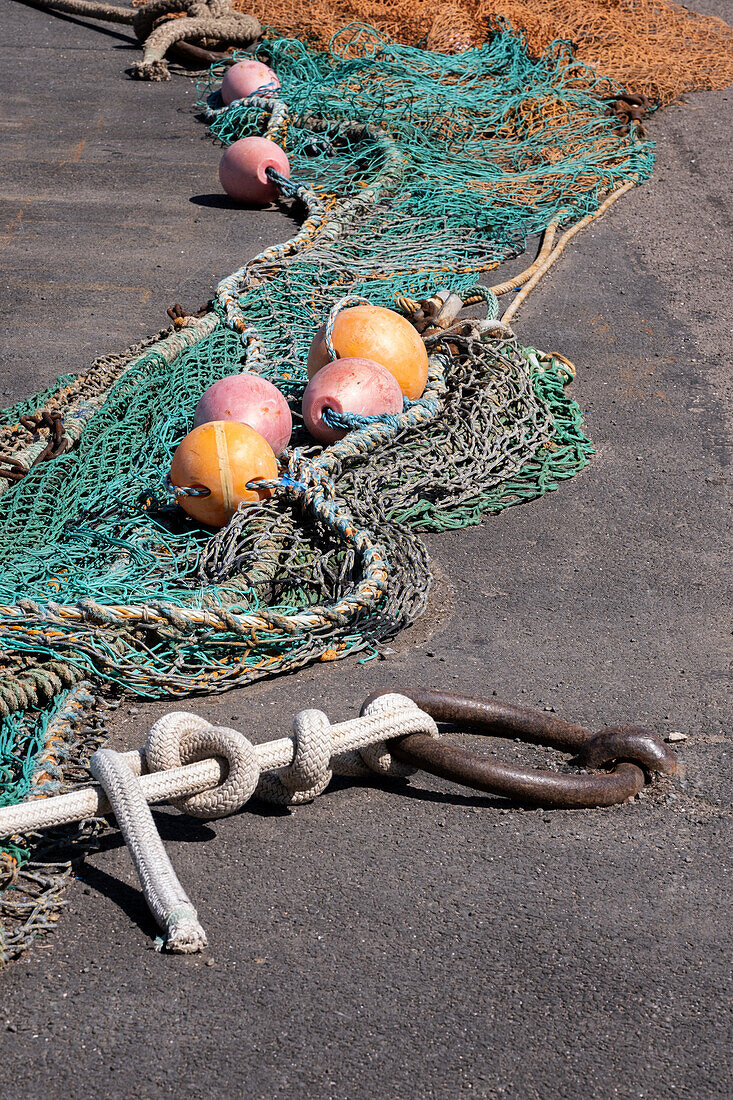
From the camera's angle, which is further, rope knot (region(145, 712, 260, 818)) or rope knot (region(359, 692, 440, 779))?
rope knot (region(359, 692, 440, 779))

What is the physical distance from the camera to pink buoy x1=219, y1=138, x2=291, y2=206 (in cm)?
677

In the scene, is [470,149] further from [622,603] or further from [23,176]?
[622,603]

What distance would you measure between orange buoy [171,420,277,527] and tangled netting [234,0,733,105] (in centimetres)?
568

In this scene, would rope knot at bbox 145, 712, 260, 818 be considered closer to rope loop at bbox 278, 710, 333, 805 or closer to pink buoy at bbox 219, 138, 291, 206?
rope loop at bbox 278, 710, 333, 805

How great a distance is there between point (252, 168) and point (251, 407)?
3.26 metres

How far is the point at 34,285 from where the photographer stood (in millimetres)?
6020

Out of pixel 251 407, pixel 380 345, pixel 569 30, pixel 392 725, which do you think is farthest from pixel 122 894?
pixel 569 30

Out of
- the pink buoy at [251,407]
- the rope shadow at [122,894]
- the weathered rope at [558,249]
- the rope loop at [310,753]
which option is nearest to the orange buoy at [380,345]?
the pink buoy at [251,407]

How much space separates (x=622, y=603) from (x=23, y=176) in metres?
5.55

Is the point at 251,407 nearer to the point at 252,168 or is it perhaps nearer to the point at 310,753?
the point at 310,753

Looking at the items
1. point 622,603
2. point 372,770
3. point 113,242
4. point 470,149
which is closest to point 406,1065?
point 372,770

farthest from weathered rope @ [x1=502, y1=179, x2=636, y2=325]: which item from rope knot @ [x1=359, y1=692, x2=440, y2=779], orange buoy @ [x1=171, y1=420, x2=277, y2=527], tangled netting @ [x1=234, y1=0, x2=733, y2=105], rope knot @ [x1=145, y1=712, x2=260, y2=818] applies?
rope knot @ [x1=145, y1=712, x2=260, y2=818]

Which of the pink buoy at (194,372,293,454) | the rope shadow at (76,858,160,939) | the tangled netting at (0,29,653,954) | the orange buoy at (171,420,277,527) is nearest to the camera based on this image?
the rope shadow at (76,858,160,939)

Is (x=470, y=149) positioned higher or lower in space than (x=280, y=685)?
higher
